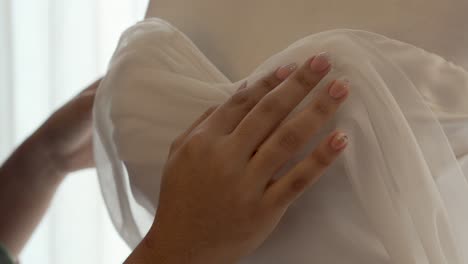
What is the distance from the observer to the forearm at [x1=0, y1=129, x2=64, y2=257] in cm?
107

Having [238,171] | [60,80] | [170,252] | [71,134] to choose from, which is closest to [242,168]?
[238,171]

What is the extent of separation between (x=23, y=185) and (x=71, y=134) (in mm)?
124

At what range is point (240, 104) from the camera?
60cm

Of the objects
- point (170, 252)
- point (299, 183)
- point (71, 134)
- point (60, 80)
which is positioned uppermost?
point (299, 183)

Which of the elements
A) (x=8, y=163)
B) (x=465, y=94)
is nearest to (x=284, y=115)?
(x=465, y=94)

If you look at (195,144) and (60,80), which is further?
(60,80)

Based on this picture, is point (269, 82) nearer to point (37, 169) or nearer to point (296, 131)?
point (296, 131)

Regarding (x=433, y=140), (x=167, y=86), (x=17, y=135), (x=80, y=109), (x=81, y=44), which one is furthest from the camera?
(x=17, y=135)

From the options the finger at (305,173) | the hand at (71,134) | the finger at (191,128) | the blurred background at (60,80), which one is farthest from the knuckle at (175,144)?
the blurred background at (60,80)

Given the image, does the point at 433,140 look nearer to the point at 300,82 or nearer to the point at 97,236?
the point at 300,82

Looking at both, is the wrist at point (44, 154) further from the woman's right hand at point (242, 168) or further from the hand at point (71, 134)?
the woman's right hand at point (242, 168)

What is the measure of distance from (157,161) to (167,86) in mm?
72

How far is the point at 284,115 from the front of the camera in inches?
22.4

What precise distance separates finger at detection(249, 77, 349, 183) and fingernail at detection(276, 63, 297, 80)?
0.04 metres
